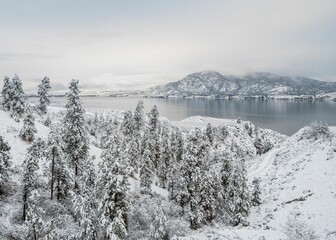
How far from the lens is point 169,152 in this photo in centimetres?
6300

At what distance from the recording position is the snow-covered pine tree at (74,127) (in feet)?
122

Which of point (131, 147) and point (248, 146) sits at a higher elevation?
point (131, 147)

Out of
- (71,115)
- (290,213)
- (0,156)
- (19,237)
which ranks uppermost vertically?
(71,115)

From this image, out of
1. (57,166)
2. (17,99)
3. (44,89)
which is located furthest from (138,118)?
(57,166)

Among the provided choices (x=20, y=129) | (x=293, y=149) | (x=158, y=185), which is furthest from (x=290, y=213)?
(x=20, y=129)

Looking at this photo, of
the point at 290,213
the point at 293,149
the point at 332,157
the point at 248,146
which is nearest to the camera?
the point at 290,213

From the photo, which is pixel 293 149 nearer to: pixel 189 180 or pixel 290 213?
pixel 290 213

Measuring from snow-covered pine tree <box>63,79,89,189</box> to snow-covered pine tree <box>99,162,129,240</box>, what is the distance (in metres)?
15.2

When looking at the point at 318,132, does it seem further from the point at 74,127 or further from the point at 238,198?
the point at 74,127

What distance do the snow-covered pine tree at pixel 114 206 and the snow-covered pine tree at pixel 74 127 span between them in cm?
1525

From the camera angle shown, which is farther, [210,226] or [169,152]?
[169,152]

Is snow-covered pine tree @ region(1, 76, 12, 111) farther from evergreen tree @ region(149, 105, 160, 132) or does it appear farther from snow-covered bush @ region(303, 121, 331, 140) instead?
snow-covered bush @ region(303, 121, 331, 140)

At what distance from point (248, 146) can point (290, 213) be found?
91020mm

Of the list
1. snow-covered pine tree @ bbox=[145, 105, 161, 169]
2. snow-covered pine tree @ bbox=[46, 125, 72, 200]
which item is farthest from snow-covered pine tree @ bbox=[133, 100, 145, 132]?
snow-covered pine tree @ bbox=[46, 125, 72, 200]
